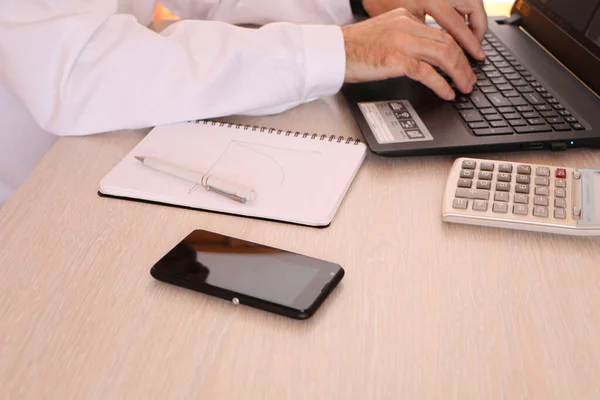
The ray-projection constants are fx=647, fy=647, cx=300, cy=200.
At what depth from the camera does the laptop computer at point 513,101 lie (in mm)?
678

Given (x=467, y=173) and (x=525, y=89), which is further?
(x=525, y=89)

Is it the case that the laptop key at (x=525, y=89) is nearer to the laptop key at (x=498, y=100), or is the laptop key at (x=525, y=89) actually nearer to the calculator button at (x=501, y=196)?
the laptop key at (x=498, y=100)

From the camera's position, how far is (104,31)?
0.75 m

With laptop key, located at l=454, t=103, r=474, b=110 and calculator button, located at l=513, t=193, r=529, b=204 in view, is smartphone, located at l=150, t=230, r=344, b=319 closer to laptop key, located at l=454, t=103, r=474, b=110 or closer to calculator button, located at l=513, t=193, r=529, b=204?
calculator button, located at l=513, t=193, r=529, b=204

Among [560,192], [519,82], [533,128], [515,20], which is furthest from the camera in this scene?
[515,20]

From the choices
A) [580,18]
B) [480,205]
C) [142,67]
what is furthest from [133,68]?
[580,18]

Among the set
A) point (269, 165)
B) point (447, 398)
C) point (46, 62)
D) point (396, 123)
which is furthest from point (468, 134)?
point (46, 62)

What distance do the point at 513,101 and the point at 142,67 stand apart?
427 millimetres

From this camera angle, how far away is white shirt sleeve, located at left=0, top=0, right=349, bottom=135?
2.39 ft

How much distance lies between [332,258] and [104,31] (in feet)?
1.34

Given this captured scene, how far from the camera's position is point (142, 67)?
2.43ft

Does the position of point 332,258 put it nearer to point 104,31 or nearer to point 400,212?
point 400,212

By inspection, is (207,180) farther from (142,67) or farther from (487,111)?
(487,111)

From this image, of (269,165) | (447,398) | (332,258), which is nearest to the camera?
(447,398)
